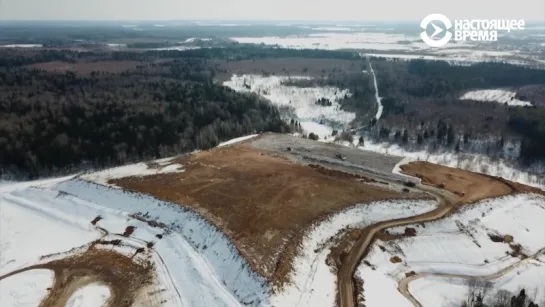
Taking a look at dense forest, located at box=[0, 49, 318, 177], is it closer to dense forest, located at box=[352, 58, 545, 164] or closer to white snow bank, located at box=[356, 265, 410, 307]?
dense forest, located at box=[352, 58, 545, 164]

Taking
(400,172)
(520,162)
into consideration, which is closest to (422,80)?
(520,162)

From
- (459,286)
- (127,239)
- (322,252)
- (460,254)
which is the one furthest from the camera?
(127,239)

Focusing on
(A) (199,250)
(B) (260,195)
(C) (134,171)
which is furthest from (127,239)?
(C) (134,171)

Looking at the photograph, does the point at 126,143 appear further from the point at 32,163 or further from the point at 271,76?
the point at 271,76

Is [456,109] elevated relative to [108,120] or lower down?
lower down

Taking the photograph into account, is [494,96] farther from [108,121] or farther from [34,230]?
[34,230]

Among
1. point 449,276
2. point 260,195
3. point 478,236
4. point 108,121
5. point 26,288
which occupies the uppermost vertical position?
point 108,121

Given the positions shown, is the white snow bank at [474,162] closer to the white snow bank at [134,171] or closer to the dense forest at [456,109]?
the dense forest at [456,109]

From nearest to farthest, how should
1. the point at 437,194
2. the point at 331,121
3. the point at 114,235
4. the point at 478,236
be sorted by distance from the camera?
the point at 478,236
the point at 114,235
the point at 437,194
the point at 331,121
